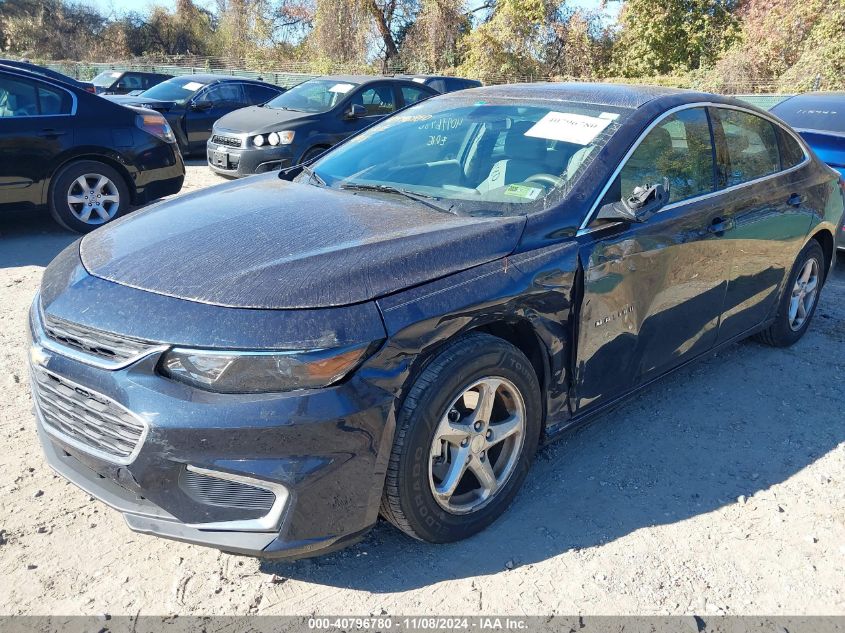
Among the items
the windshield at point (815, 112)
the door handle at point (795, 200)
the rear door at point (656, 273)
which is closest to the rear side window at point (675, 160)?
the rear door at point (656, 273)

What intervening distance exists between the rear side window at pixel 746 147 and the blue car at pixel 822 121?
241 cm

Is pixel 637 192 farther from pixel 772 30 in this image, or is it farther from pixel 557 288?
pixel 772 30

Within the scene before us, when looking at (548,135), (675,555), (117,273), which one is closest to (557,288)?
(548,135)

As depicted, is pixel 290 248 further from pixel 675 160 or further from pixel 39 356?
pixel 675 160

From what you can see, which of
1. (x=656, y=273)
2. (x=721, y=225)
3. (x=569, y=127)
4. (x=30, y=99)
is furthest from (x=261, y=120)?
(x=656, y=273)

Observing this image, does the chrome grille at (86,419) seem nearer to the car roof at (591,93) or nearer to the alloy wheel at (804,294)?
the car roof at (591,93)

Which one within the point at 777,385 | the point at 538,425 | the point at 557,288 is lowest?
the point at 777,385

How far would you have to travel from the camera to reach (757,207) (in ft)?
13.2

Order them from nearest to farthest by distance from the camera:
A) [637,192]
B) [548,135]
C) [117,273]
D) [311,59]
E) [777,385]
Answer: [117,273] → [637,192] → [548,135] → [777,385] → [311,59]

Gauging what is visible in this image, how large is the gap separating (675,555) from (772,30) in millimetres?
25216

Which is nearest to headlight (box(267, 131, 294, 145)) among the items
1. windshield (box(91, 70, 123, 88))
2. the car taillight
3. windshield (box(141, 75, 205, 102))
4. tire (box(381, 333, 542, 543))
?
the car taillight

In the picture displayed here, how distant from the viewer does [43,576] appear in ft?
8.46

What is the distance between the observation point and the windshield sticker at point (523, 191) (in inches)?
123

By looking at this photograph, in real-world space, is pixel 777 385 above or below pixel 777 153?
below
